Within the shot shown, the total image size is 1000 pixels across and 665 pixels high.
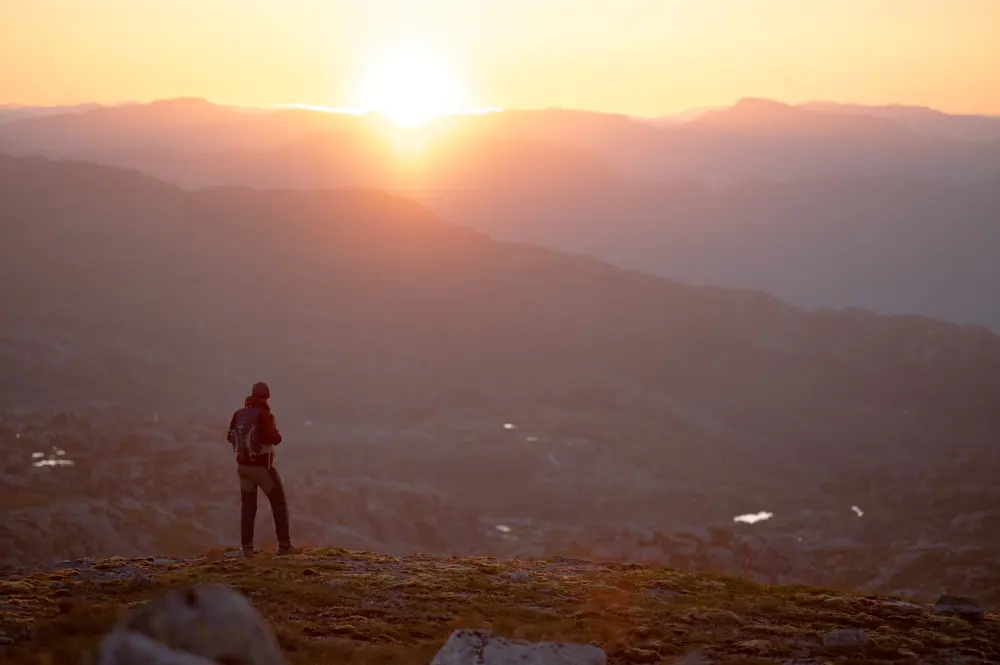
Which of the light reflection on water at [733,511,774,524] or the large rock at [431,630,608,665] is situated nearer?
the large rock at [431,630,608,665]

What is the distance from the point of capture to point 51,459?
116 metres

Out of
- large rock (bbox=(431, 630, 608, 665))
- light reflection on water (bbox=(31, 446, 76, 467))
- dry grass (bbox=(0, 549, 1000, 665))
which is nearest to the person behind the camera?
large rock (bbox=(431, 630, 608, 665))

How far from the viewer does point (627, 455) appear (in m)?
191

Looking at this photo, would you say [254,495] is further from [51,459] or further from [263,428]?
[51,459]

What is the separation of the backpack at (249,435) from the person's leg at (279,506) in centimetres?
49

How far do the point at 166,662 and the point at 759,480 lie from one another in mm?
188719

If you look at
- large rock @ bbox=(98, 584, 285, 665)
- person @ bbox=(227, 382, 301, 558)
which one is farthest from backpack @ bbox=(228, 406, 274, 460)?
large rock @ bbox=(98, 584, 285, 665)

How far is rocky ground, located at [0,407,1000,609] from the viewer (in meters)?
89.2

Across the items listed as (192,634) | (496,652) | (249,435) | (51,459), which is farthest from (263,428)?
(51,459)

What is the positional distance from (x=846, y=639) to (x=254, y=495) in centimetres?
1132

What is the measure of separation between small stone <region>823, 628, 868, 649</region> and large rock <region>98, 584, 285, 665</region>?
9464mm

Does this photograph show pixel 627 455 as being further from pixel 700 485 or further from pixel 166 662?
pixel 166 662

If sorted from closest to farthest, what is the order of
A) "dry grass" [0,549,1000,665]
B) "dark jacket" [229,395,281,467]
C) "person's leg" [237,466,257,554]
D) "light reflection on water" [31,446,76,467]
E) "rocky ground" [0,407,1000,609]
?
1. "dry grass" [0,549,1000,665]
2. "dark jacket" [229,395,281,467]
3. "person's leg" [237,466,257,554]
4. "rocky ground" [0,407,1000,609]
5. "light reflection on water" [31,446,76,467]

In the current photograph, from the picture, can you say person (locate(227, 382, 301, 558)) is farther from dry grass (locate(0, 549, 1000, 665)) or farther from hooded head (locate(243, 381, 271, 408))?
dry grass (locate(0, 549, 1000, 665))
